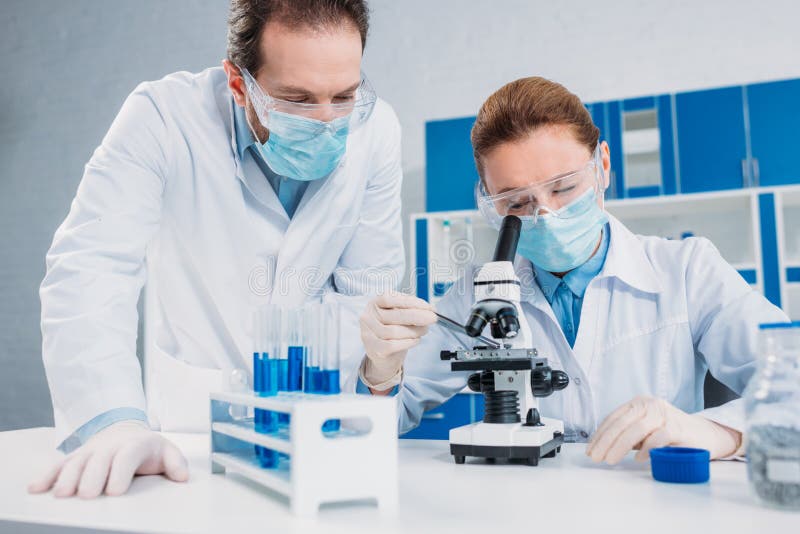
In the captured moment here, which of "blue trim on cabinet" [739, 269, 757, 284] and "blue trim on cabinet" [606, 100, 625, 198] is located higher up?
"blue trim on cabinet" [606, 100, 625, 198]

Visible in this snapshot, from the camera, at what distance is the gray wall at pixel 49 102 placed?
15.6 ft

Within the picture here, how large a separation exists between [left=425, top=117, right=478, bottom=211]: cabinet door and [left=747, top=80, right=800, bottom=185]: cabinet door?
4.07ft

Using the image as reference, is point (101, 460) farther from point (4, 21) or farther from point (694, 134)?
point (4, 21)

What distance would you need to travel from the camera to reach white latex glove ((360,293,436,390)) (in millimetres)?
1154

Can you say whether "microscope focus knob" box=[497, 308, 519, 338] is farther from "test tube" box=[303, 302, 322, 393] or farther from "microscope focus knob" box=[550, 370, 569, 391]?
"test tube" box=[303, 302, 322, 393]

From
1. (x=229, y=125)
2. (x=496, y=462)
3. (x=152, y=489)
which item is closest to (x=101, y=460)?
(x=152, y=489)

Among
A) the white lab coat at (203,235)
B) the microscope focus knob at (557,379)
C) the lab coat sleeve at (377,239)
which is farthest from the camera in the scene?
the lab coat sleeve at (377,239)

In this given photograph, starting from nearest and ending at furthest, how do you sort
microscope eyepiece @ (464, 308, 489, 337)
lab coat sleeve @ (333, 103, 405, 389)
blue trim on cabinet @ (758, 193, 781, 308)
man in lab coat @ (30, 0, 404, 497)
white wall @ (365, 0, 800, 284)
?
microscope eyepiece @ (464, 308, 489, 337) → man in lab coat @ (30, 0, 404, 497) → lab coat sleeve @ (333, 103, 405, 389) → blue trim on cabinet @ (758, 193, 781, 308) → white wall @ (365, 0, 800, 284)

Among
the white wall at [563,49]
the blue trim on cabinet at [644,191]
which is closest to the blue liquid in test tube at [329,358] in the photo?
A: the blue trim on cabinet at [644,191]

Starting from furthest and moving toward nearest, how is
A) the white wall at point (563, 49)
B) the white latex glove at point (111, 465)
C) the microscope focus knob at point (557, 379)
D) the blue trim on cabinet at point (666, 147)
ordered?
1. the white wall at point (563, 49)
2. the blue trim on cabinet at point (666, 147)
3. the microscope focus knob at point (557, 379)
4. the white latex glove at point (111, 465)

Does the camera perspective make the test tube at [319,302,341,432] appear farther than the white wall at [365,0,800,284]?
No

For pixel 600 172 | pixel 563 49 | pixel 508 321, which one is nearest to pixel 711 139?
pixel 563 49

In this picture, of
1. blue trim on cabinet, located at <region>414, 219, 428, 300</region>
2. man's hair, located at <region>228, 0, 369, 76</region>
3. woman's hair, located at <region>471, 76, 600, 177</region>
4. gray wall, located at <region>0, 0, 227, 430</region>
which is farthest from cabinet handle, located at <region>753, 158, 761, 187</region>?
gray wall, located at <region>0, 0, 227, 430</region>

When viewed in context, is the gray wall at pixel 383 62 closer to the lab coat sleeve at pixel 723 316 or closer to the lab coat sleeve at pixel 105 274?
the lab coat sleeve at pixel 723 316
